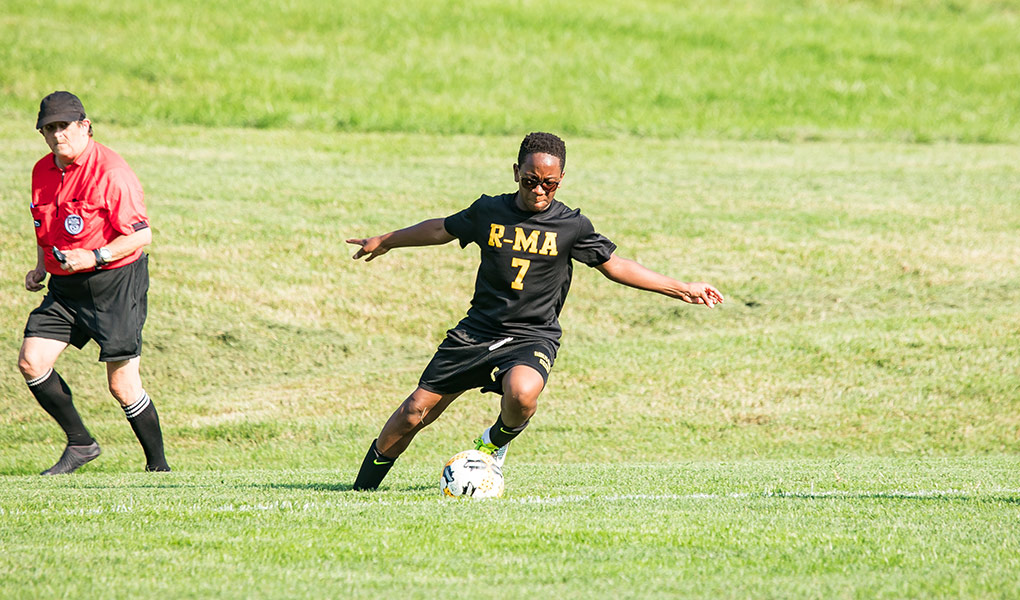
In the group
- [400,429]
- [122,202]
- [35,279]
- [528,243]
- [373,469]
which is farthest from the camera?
[35,279]

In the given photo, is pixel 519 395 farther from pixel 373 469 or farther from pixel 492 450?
pixel 373 469

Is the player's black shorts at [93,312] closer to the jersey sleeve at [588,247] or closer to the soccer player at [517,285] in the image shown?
the soccer player at [517,285]

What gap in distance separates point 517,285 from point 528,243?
26 centimetres

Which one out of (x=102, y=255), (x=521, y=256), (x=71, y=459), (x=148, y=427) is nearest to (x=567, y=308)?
(x=148, y=427)

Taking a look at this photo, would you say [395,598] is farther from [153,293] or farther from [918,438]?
[153,293]

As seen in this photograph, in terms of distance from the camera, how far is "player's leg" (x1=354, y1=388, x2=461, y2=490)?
670cm

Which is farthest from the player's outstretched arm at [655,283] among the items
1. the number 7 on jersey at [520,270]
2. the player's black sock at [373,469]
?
the player's black sock at [373,469]

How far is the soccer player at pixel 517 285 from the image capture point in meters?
6.45

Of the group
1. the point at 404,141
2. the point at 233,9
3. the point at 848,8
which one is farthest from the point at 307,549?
the point at 848,8

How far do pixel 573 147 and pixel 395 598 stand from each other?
18045 millimetres

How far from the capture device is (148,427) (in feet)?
28.0

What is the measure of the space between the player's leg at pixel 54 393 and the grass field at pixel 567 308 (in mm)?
440

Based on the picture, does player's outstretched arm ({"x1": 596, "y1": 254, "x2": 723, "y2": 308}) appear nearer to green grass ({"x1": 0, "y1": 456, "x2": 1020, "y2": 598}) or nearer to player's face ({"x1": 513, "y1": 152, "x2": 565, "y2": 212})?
player's face ({"x1": 513, "y1": 152, "x2": 565, "y2": 212})

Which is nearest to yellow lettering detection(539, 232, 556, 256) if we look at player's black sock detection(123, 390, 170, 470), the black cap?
the black cap
